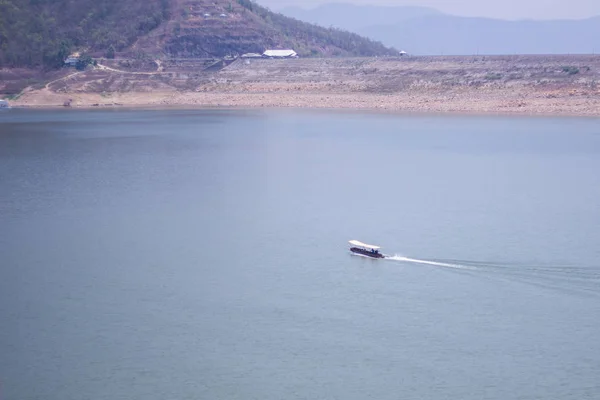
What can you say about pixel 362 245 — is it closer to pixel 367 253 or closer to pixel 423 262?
pixel 367 253

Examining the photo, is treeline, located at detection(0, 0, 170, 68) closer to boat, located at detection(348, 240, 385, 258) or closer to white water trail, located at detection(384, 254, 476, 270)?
boat, located at detection(348, 240, 385, 258)

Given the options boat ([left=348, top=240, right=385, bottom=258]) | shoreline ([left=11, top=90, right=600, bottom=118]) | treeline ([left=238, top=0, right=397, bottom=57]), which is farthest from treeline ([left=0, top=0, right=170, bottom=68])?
boat ([left=348, top=240, right=385, bottom=258])

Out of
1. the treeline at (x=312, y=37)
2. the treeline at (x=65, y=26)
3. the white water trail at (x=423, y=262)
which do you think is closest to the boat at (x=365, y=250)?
the white water trail at (x=423, y=262)

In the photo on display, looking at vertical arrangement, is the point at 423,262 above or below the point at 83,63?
below

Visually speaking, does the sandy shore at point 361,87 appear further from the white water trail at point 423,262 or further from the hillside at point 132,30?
the white water trail at point 423,262

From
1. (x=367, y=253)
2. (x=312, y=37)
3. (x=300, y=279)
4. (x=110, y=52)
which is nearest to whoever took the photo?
(x=300, y=279)

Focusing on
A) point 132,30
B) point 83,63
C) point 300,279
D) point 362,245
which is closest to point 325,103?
point 83,63

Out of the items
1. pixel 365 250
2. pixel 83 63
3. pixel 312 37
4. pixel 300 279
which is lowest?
pixel 300 279
